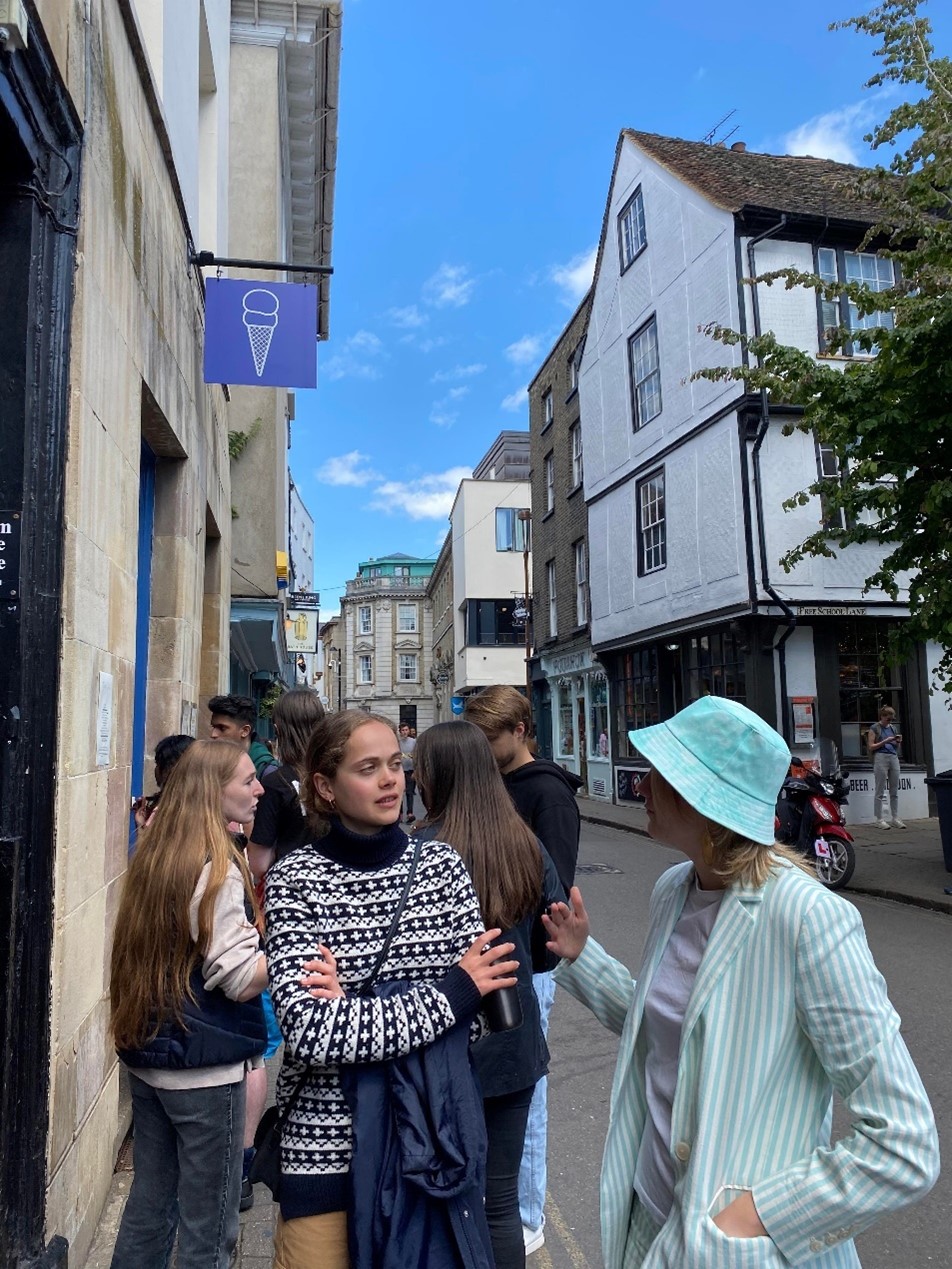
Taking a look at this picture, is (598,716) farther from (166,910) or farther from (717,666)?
(166,910)

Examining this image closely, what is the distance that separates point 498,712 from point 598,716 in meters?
19.2

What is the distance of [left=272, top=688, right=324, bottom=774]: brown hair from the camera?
173 inches

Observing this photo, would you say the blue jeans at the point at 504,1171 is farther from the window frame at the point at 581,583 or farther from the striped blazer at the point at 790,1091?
the window frame at the point at 581,583

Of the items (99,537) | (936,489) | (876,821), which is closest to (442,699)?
→ (876,821)

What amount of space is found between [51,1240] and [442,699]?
4985 cm

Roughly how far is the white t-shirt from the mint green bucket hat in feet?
0.63

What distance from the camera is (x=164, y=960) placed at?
7.97ft

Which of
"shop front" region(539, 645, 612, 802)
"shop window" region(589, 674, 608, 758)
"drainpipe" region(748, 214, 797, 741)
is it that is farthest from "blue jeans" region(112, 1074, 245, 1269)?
"shop window" region(589, 674, 608, 758)

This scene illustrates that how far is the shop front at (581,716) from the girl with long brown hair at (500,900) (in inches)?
717

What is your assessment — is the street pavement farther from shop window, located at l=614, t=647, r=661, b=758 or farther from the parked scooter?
shop window, located at l=614, t=647, r=661, b=758

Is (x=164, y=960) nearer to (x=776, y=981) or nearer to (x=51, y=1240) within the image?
(x=51, y=1240)

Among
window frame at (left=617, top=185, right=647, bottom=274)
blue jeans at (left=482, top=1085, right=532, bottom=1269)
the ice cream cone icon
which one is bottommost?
blue jeans at (left=482, top=1085, right=532, bottom=1269)

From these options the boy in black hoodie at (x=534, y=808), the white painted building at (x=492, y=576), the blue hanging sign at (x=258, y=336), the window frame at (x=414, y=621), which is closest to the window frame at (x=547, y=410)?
the white painted building at (x=492, y=576)

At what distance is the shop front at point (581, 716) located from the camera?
71.5ft
